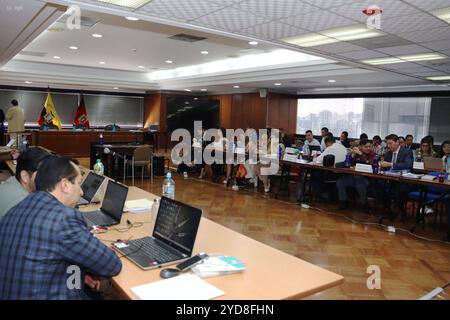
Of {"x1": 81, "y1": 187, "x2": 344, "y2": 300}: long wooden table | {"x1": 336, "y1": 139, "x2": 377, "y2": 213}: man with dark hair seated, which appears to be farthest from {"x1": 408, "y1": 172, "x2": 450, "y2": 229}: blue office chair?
{"x1": 81, "y1": 187, "x2": 344, "y2": 300}: long wooden table

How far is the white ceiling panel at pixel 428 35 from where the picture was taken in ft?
12.8

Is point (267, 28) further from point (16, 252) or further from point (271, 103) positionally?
point (271, 103)

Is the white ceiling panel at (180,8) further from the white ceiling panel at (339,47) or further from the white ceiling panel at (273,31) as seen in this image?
the white ceiling panel at (339,47)

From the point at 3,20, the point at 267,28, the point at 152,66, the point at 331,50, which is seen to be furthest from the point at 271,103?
the point at 3,20

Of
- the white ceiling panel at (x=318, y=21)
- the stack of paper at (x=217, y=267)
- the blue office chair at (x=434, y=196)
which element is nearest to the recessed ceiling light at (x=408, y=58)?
the blue office chair at (x=434, y=196)

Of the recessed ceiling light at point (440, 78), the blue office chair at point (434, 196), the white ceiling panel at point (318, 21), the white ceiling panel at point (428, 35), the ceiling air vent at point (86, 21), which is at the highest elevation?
the ceiling air vent at point (86, 21)

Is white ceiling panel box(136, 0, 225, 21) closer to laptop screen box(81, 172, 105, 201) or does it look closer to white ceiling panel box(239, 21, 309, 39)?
white ceiling panel box(239, 21, 309, 39)

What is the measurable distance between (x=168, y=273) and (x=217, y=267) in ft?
0.80

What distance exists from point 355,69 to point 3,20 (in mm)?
5964

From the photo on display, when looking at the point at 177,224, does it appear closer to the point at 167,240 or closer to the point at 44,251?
the point at 167,240

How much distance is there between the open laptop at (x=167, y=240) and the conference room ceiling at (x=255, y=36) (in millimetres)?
2098

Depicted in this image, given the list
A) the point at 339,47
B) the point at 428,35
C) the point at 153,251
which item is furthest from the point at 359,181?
the point at 153,251

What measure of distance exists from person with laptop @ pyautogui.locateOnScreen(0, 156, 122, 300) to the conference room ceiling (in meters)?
2.44

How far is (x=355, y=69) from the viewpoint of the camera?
700cm
